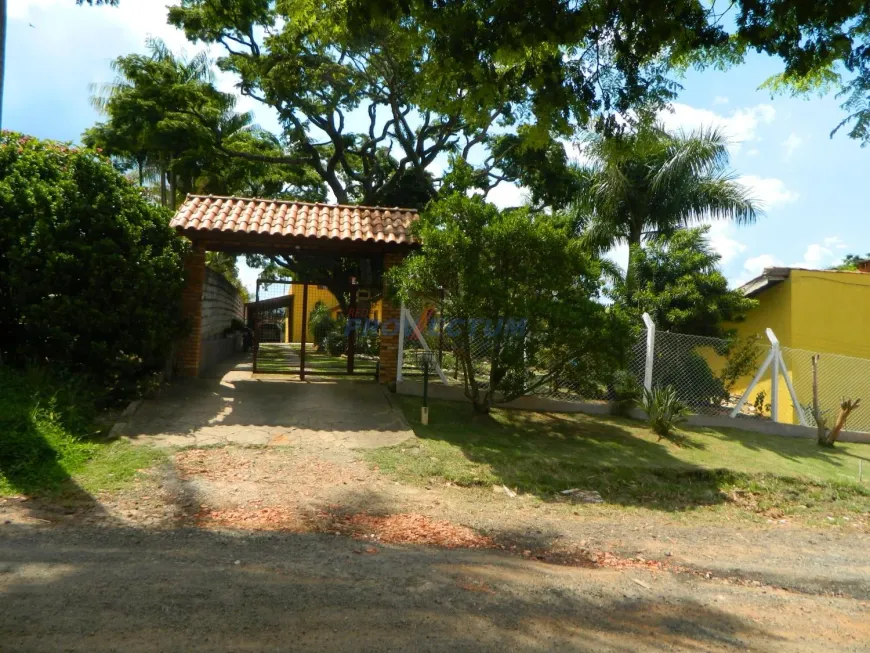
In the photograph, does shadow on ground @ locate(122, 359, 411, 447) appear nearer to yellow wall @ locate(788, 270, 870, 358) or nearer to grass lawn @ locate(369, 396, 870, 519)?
grass lawn @ locate(369, 396, 870, 519)

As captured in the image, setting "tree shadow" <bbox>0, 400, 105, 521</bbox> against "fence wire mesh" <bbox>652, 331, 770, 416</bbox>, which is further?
"fence wire mesh" <bbox>652, 331, 770, 416</bbox>

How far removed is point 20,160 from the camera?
376 inches

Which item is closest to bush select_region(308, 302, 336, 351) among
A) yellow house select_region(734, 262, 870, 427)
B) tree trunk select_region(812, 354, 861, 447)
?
yellow house select_region(734, 262, 870, 427)

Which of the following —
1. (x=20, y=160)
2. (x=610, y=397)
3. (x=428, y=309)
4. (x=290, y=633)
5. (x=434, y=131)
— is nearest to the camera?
(x=290, y=633)

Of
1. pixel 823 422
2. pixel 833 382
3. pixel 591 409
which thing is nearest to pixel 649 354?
pixel 591 409

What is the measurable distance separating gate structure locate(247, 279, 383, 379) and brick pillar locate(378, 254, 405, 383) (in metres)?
0.61

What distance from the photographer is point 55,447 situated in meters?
7.04

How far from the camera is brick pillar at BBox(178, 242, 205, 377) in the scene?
1105cm

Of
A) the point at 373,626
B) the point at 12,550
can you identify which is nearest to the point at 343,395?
the point at 12,550

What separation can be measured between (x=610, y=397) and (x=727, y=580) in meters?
6.17

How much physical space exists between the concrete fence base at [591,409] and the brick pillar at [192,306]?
338 centimetres

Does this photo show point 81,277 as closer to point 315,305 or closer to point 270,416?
point 270,416

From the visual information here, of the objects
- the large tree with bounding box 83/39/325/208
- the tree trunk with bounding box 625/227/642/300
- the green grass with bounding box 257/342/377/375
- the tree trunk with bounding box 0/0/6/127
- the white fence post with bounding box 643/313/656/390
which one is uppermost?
the large tree with bounding box 83/39/325/208

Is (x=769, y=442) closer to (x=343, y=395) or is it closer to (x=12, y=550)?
(x=343, y=395)
